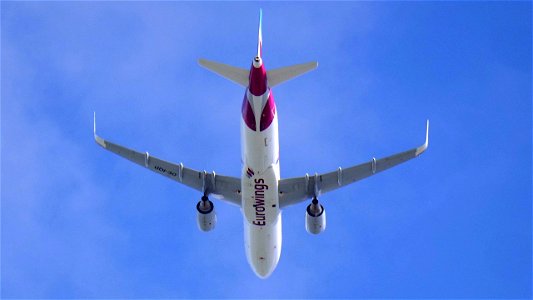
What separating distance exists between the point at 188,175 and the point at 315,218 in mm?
8111

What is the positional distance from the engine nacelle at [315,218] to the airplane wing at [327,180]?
0.67m

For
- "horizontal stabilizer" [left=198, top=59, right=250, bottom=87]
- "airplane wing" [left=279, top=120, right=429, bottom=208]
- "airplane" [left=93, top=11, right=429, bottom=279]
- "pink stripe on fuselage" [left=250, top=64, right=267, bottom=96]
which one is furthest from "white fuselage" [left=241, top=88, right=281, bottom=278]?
"airplane wing" [left=279, top=120, right=429, bottom=208]

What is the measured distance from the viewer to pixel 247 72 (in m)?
53.5

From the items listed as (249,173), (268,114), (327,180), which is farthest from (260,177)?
(327,180)

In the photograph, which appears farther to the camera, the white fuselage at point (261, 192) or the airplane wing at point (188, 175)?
the airplane wing at point (188, 175)

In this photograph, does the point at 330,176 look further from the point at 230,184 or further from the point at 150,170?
the point at 150,170

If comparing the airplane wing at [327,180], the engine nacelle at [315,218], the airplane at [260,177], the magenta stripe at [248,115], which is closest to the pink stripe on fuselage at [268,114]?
the airplane at [260,177]

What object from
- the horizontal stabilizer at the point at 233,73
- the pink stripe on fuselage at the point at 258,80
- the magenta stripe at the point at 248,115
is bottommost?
the magenta stripe at the point at 248,115

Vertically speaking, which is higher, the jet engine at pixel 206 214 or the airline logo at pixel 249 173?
the jet engine at pixel 206 214

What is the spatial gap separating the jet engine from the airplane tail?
10246mm

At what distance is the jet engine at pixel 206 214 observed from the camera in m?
61.1

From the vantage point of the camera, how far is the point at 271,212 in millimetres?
59656

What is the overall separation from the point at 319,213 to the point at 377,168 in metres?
4.99

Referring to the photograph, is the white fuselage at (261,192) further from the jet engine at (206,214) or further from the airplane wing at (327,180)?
the jet engine at (206,214)
